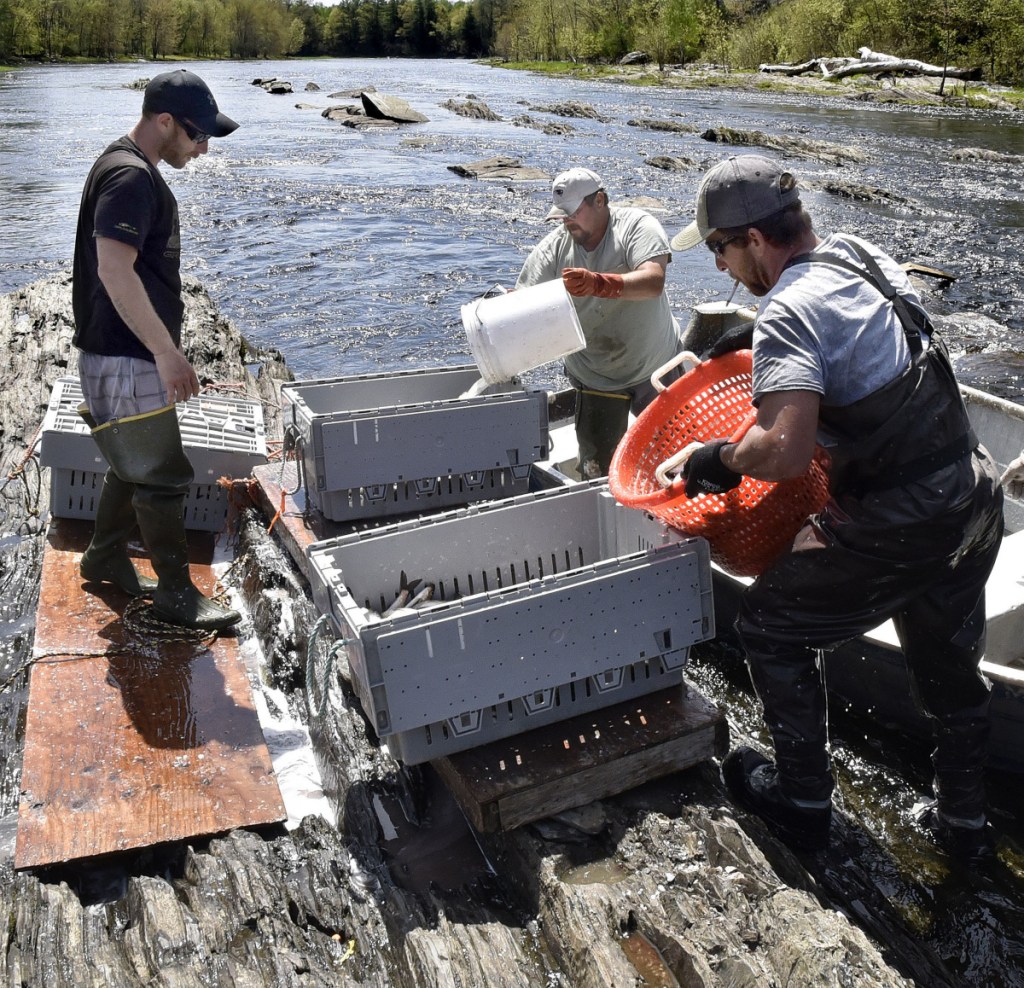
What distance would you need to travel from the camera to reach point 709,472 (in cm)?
299

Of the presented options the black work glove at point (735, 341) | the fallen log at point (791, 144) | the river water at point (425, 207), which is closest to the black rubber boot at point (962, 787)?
the black work glove at point (735, 341)

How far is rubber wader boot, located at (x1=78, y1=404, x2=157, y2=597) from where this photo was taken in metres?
4.41

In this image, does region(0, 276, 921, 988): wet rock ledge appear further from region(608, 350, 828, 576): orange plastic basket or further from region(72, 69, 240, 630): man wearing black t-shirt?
region(72, 69, 240, 630): man wearing black t-shirt

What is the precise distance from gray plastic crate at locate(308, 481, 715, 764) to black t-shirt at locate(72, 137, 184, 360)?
1315mm

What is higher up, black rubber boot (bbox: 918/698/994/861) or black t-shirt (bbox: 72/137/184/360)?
black t-shirt (bbox: 72/137/184/360)

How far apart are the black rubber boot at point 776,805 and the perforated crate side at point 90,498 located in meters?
3.01

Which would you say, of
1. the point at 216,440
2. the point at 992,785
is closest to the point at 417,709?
the point at 992,785

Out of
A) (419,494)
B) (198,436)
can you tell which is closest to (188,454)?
(198,436)

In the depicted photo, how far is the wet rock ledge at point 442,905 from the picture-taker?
8.49 ft

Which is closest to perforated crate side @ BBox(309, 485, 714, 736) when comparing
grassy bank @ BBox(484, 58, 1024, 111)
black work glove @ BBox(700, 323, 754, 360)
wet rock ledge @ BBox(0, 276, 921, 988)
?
wet rock ledge @ BBox(0, 276, 921, 988)

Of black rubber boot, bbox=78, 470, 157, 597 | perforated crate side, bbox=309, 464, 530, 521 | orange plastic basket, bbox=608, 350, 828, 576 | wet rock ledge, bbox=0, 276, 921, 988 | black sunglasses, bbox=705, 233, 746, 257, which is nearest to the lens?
wet rock ledge, bbox=0, 276, 921, 988

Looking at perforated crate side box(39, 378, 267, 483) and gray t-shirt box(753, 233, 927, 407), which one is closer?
gray t-shirt box(753, 233, 927, 407)

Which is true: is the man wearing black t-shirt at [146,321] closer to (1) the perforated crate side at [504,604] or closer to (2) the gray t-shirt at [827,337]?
(1) the perforated crate side at [504,604]

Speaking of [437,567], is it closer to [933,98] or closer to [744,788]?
[744,788]
